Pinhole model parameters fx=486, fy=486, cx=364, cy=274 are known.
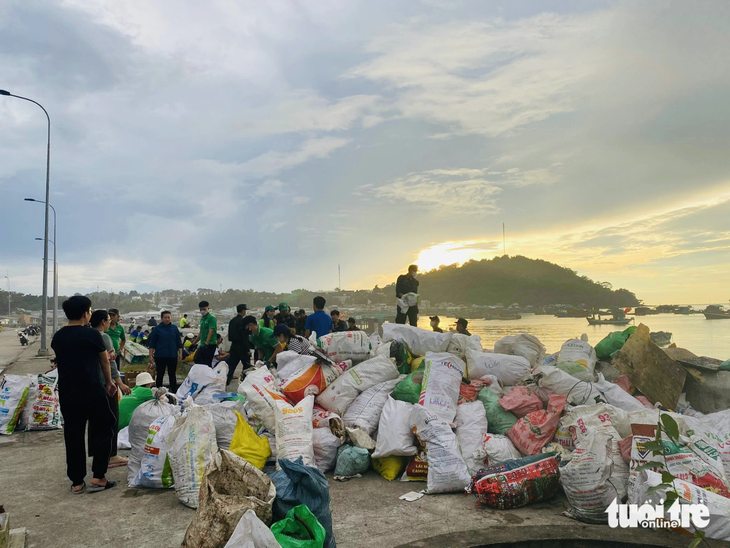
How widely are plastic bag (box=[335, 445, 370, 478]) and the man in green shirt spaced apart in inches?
181

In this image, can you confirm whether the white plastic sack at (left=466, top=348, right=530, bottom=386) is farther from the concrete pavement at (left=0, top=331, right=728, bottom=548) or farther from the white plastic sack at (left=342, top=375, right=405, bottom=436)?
the concrete pavement at (left=0, top=331, right=728, bottom=548)

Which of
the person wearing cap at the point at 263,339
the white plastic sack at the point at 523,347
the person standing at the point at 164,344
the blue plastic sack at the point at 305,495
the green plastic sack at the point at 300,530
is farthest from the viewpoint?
the person wearing cap at the point at 263,339

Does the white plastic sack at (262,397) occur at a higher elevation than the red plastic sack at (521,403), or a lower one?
higher

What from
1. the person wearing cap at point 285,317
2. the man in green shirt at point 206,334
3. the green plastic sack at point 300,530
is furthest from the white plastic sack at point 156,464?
the person wearing cap at point 285,317

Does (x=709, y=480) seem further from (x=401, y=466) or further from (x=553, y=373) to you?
(x=401, y=466)

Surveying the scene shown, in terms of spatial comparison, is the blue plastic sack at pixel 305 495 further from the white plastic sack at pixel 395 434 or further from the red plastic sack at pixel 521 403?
the red plastic sack at pixel 521 403

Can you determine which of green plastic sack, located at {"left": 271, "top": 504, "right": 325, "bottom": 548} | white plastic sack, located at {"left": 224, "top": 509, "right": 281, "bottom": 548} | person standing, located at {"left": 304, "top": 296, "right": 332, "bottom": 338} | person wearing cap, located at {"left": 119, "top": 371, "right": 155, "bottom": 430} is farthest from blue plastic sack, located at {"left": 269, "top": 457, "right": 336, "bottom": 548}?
person standing, located at {"left": 304, "top": 296, "right": 332, "bottom": 338}

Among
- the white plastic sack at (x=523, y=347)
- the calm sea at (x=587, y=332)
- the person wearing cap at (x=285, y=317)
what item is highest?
the person wearing cap at (x=285, y=317)

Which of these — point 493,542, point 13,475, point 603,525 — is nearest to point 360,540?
point 493,542

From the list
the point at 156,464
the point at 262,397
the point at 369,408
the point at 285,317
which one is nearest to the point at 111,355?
the point at 156,464

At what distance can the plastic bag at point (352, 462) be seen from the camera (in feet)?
12.6

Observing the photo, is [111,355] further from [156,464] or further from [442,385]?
[442,385]

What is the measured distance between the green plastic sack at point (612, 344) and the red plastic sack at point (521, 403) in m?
1.84

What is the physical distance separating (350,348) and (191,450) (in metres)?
2.24
